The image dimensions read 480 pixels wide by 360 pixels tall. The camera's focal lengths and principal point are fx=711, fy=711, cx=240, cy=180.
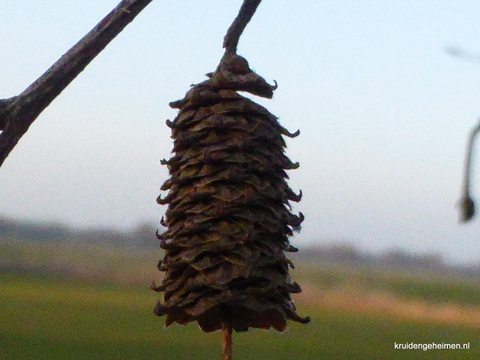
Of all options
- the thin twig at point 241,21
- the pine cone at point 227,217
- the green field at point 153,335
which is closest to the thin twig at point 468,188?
the pine cone at point 227,217

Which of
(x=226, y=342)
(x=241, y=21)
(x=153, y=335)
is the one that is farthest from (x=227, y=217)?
(x=153, y=335)

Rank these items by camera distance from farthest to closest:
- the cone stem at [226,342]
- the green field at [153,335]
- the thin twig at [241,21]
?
the green field at [153,335] < the thin twig at [241,21] < the cone stem at [226,342]

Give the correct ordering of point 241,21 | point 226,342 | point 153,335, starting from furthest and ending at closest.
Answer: point 153,335 → point 241,21 → point 226,342

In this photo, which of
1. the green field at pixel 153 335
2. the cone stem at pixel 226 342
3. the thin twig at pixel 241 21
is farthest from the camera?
the green field at pixel 153 335

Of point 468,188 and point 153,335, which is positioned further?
point 153,335

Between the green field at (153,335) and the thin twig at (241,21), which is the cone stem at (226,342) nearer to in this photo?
the thin twig at (241,21)

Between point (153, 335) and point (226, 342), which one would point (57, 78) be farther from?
point (153, 335)

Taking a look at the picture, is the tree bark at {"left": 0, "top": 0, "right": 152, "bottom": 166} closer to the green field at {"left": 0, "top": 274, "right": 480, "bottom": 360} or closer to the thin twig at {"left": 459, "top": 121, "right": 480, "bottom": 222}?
the thin twig at {"left": 459, "top": 121, "right": 480, "bottom": 222}

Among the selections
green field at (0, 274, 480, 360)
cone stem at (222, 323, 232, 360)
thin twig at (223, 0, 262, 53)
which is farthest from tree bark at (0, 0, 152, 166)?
green field at (0, 274, 480, 360)

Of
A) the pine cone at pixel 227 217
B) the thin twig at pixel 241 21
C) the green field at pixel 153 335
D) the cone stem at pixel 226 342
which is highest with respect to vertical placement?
the green field at pixel 153 335
